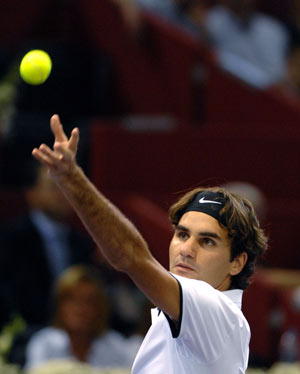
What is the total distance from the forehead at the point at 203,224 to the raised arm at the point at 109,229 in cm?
34

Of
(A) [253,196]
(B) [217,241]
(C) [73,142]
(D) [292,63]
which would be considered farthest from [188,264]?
(D) [292,63]

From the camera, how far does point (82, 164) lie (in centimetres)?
870

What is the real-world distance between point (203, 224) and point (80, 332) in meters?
2.91

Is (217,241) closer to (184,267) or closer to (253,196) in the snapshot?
(184,267)

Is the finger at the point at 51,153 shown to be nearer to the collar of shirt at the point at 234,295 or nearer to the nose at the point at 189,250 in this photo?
the nose at the point at 189,250

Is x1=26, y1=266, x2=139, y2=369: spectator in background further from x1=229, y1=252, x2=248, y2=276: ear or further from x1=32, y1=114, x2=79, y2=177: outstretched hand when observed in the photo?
x1=32, y1=114, x2=79, y2=177: outstretched hand

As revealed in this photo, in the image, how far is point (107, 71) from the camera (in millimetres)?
9734

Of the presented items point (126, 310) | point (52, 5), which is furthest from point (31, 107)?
point (126, 310)

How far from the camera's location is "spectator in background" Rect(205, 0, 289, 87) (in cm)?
959

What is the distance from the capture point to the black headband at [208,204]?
350 centimetres

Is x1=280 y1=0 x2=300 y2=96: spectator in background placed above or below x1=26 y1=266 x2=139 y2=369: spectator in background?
above

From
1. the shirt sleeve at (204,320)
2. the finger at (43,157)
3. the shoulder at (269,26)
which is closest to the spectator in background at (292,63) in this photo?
the shoulder at (269,26)

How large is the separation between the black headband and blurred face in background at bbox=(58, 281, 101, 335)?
2.74 metres

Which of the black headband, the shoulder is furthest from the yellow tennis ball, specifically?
the shoulder
